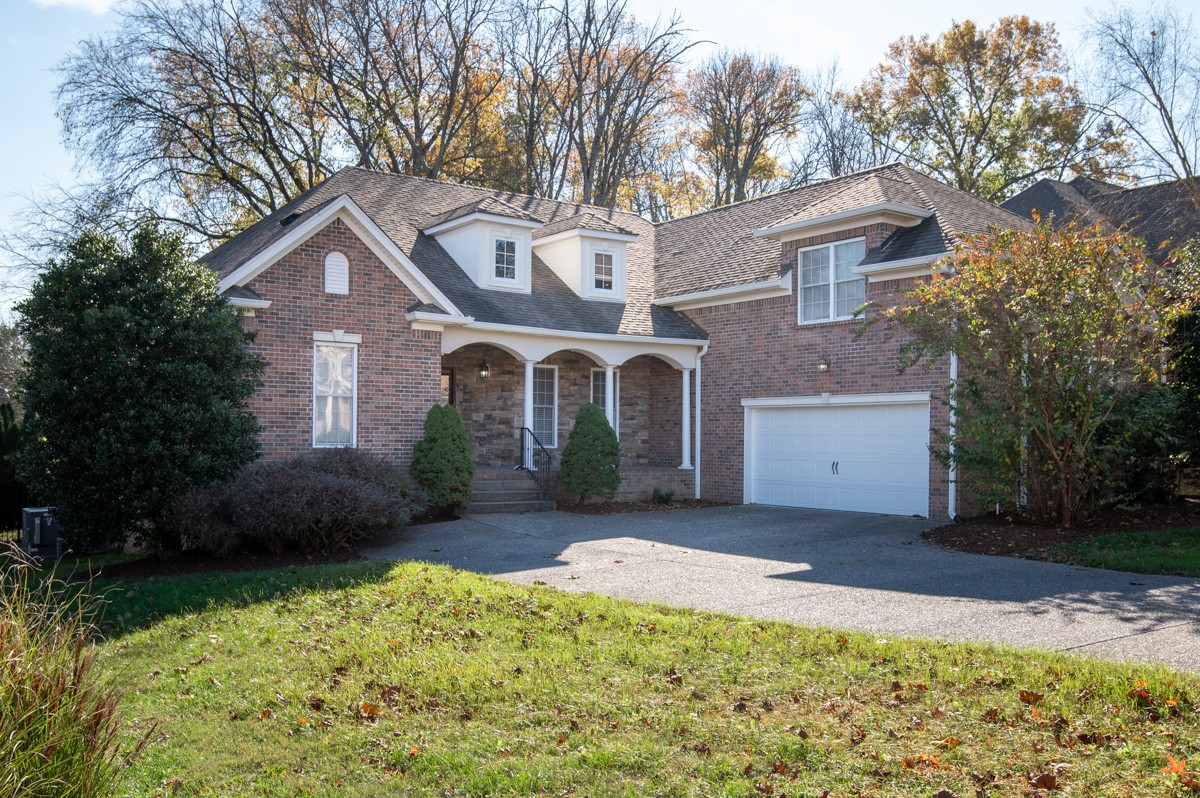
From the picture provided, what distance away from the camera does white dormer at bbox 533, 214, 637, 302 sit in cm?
2186

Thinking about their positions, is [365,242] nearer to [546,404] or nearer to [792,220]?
[546,404]

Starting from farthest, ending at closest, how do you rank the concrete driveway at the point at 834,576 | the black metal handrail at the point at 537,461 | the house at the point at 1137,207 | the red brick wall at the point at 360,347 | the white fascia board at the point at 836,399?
the house at the point at 1137,207 < the black metal handrail at the point at 537,461 < the white fascia board at the point at 836,399 < the red brick wall at the point at 360,347 < the concrete driveway at the point at 834,576

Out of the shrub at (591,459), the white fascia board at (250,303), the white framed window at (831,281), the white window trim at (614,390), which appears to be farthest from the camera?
the white window trim at (614,390)

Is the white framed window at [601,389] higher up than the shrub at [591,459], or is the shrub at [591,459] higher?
the white framed window at [601,389]

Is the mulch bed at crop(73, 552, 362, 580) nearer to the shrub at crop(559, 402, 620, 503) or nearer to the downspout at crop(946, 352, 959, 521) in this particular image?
the shrub at crop(559, 402, 620, 503)

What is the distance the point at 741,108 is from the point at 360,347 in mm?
25610

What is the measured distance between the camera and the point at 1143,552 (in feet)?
38.8

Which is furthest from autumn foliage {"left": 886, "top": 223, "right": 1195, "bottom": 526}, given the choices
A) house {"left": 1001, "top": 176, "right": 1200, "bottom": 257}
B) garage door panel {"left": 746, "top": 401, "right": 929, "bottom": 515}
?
house {"left": 1001, "top": 176, "right": 1200, "bottom": 257}

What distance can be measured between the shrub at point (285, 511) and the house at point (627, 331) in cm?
292

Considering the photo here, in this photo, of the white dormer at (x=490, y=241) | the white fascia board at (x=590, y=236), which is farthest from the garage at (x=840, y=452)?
the white dormer at (x=490, y=241)

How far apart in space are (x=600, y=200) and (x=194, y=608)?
27964 millimetres

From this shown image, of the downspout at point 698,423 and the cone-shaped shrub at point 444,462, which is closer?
the cone-shaped shrub at point 444,462

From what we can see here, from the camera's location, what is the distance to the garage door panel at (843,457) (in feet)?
56.4

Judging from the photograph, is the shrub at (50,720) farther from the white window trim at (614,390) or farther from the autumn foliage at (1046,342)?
the white window trim at (614,390)
